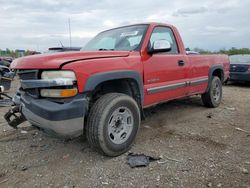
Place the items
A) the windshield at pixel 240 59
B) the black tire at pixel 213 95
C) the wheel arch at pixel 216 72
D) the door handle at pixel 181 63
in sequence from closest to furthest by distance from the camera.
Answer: the door handle at pixel 181 63 < the wheel arch at pixel 216 72 < the black tire at pixel 213 95 < the windshield at pixel 240 59

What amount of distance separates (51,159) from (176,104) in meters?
4.03

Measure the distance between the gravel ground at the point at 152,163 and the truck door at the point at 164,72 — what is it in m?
0.65

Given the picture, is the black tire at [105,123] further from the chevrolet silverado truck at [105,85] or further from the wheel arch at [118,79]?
the wheel arch at [118,79]

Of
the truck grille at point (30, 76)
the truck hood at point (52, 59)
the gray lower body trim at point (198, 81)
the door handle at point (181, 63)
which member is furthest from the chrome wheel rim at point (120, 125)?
the gray lower body trim at point (198, 81)

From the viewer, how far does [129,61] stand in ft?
12.6

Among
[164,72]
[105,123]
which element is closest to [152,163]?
[105,123]

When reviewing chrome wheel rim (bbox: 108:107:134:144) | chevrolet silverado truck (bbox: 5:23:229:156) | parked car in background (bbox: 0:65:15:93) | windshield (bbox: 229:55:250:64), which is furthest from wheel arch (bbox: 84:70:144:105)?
windshield (bbox: 229:55:250:64)

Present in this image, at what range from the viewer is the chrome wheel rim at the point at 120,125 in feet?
11.8

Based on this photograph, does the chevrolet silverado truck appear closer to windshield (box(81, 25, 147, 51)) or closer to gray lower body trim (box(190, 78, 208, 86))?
windshield (box(81, 25, 147, 51))

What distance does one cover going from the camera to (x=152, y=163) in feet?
11.3

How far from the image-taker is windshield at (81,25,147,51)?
4339 mm

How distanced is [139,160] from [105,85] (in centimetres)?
116

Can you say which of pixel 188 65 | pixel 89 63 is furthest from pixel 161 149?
pixel 188 65

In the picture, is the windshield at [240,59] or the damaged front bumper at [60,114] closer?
the damaged front bumper at [60,114]
